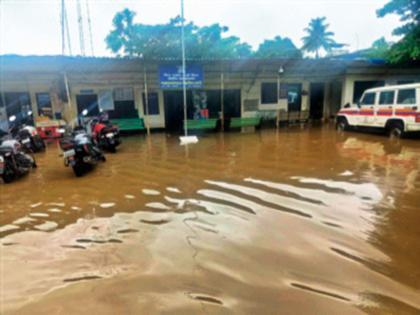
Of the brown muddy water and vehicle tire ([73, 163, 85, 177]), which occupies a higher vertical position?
vehicle tire ([73, 163, 85, 177])

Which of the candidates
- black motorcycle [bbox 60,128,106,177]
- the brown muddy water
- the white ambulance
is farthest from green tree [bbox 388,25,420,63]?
black motorcycle [bbox 60,128,106,177]

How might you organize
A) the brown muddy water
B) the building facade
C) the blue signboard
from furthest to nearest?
the blue signboard < the building facade < the brown muddy water

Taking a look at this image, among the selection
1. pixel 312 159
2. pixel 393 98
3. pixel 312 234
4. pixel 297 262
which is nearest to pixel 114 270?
pixel 297 262

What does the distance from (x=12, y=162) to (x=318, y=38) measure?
3299 centimetres

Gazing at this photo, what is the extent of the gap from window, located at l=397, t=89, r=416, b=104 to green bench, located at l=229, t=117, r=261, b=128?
547cm

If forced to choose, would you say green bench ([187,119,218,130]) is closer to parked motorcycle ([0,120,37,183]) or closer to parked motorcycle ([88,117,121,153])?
parked motorcycle ([88,117,121,153])

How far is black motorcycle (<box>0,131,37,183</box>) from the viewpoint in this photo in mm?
5809

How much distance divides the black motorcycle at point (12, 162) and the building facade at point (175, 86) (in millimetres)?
5248

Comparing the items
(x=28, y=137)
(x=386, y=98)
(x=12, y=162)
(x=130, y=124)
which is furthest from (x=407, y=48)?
(x=28, y=137)

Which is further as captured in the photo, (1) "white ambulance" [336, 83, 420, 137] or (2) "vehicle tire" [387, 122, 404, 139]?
(2) "vehicle tire" [387, 122, 404, 139]

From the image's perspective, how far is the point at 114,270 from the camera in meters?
2.72

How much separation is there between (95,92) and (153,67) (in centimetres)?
309

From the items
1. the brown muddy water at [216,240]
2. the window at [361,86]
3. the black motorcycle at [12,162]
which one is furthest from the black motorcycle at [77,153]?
the window at [361,86]

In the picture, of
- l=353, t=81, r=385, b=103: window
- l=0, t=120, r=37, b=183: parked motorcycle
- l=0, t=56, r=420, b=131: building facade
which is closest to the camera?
l=0, t=120, r=37, b=183: parked motorcycle
